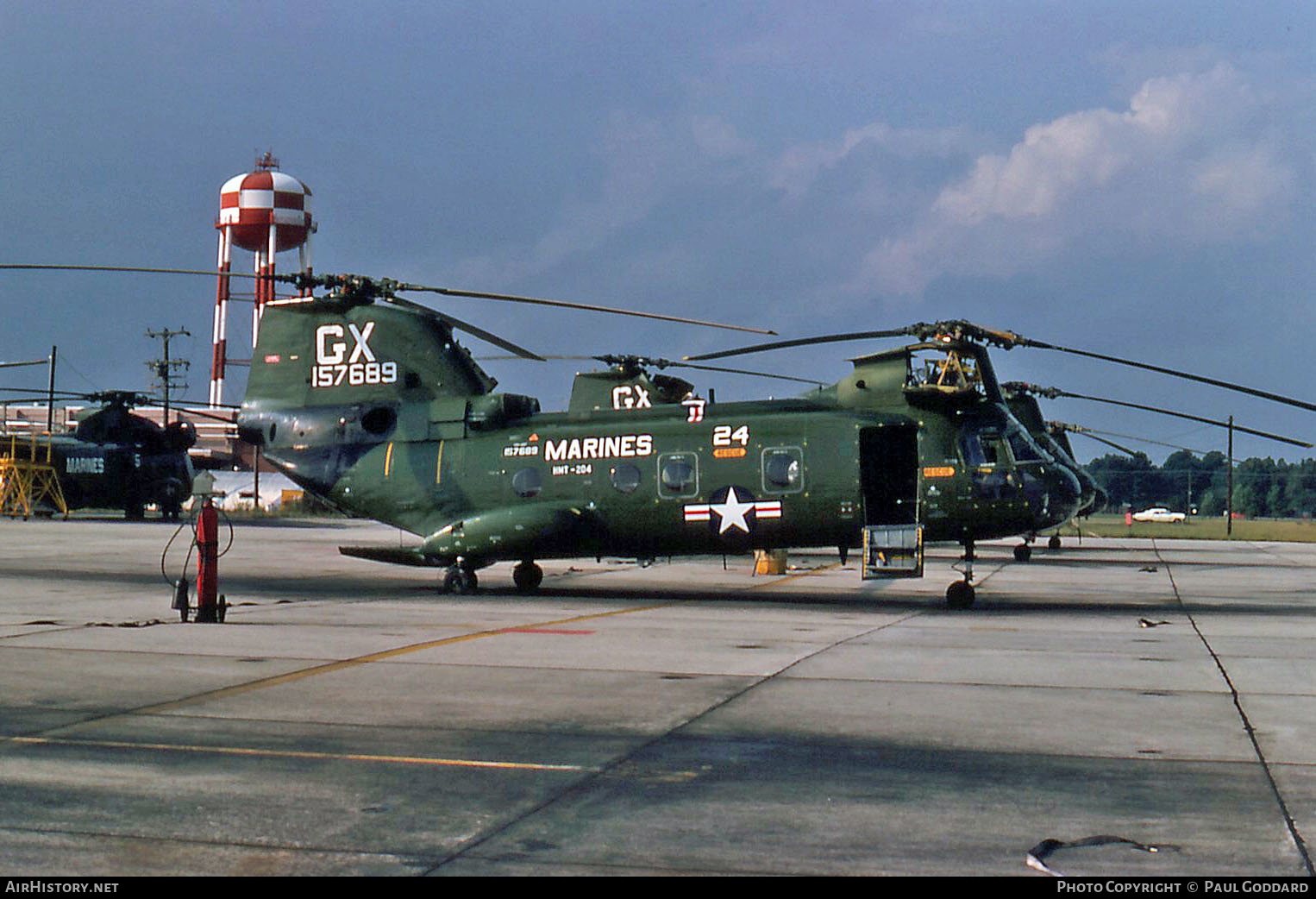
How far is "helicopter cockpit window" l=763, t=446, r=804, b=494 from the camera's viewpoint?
2039cm

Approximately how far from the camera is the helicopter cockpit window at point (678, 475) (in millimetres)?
21000

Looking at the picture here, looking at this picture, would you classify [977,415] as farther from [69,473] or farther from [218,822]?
[69,473]

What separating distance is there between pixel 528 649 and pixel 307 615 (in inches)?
195

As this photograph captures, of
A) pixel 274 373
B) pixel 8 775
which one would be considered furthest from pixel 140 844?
pixel 274 373

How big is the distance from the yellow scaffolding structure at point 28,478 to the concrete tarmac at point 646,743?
40.5 metres

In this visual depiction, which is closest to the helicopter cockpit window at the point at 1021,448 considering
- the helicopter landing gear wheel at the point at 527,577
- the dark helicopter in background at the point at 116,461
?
the helicopter landing gear wheel at the point at 527,577

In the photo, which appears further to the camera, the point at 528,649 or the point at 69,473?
the point at 69,473

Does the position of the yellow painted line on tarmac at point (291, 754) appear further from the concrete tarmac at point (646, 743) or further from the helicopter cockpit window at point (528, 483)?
the helicopter cockpit window at point (528, 483)

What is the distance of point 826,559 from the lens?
36250 millimetres

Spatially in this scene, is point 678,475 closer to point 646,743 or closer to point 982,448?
point 982,448

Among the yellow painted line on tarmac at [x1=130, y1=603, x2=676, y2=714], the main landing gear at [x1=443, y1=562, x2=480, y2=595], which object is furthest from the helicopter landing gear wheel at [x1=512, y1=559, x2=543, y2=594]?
the yellow painted line on tarmac at [x1=130, y1=603, x2=676, y2=714]

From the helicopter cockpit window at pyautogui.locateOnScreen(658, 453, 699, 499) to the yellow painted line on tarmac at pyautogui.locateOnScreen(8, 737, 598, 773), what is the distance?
13.5 metres

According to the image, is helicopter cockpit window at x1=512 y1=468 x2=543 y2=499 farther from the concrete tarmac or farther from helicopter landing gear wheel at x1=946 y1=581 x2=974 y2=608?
helicopter landing gear wheel at x1=946 y1=581 x2=974 y2=608

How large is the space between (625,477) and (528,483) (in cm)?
177
